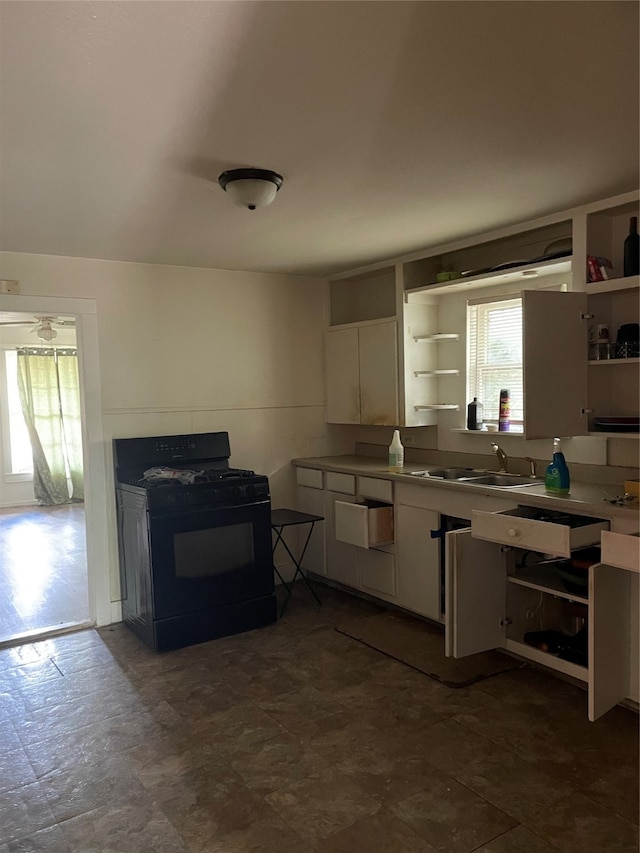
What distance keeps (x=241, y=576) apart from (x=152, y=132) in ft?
7.99

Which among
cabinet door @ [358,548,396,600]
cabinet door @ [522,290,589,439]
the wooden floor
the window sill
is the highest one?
cabinet door @ [522,290,589,439]

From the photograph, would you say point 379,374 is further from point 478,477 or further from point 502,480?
point 502,480

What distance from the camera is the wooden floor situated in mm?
3969

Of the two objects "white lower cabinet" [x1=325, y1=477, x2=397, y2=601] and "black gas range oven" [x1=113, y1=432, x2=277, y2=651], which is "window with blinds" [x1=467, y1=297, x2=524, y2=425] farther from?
"black gas range oven" [x1=113, y1=432, x2=277, y2=651]

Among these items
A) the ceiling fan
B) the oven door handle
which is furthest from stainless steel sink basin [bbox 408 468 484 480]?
the ceiling fan

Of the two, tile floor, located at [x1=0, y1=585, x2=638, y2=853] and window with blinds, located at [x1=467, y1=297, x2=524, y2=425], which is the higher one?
window with blinds, located at [x1=467, y1=297, x2=524, y2=425]

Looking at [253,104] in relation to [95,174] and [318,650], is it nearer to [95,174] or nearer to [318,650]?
[95,174]

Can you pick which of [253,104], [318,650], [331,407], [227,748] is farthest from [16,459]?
[253,104]

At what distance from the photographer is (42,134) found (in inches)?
76.9

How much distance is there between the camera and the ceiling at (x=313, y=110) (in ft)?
4.67

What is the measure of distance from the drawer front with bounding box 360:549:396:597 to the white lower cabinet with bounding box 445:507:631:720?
0.84 meters

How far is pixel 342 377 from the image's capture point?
4.57 metres

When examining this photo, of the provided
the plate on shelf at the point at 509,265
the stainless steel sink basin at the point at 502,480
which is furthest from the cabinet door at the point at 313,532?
the plate on shelf at the point at 509,265

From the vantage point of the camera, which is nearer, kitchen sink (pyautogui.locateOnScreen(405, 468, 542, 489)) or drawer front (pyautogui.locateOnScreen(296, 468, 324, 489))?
kitchen sink (pyautogui.locateOnScreen(405, 468, 542, 489))
